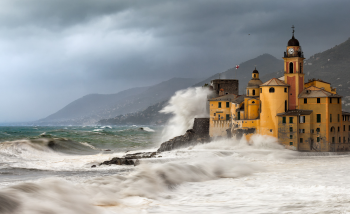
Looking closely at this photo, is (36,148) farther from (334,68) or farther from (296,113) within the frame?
(334,68)

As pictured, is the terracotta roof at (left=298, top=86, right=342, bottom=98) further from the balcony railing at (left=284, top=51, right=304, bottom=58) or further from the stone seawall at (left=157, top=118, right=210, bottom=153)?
the stone seawall at (left=157, top=118, right=210, bottom=153)

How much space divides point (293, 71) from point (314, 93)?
10.9ft

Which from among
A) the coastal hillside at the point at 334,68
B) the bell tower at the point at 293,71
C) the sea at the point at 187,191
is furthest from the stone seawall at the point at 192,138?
the coastal hillside at the point at 334,68

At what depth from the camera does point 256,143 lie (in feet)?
125

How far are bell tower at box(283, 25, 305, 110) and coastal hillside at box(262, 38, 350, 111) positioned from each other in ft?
237

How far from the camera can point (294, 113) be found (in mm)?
36812

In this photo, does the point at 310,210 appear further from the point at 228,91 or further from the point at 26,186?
the point at 228,91

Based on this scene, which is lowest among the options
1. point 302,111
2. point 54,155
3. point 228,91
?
point 54,155

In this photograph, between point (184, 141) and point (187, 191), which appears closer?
point (187, 191)

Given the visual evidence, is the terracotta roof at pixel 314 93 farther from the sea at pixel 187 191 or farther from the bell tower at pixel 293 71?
the sea at pixel 187 191

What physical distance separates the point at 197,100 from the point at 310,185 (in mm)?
38553

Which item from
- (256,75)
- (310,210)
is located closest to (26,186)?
(310,210)

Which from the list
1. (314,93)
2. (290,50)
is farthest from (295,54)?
(314,93)

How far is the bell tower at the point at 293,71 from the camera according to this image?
38.5m
